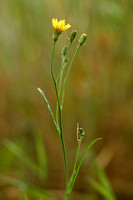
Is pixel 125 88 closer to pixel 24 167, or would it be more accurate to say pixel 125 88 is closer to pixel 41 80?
pixel 41 80

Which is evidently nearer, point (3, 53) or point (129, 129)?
point (129, 129)

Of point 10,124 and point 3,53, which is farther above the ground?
point 3,53

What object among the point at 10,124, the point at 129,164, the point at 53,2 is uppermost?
the point at 53,2

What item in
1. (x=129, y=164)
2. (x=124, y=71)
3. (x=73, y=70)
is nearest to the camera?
(x=129, y=164)

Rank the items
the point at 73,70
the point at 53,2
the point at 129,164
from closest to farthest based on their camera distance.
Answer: the point at 129,164
the point at 73,70
the point at 53,2

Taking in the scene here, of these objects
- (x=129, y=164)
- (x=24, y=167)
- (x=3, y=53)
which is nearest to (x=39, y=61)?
(x=3, y=53)

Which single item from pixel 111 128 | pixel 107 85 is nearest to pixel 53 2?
pixel 107 85
